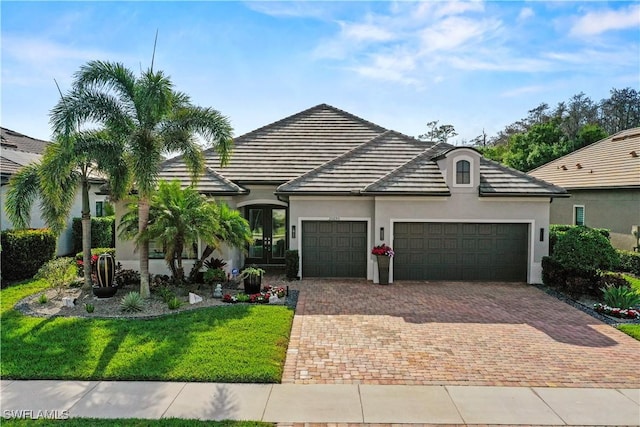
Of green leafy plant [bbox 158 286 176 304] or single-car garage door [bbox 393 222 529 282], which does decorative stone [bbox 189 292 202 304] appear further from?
single-car garage door [bbox 393 222 529 282]

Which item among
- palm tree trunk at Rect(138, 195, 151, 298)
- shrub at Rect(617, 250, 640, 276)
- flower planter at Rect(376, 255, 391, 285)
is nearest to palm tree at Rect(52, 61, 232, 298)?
palm tree trunk at Rect(138, 195, 151, 298)

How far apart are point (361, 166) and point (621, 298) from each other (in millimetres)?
9150

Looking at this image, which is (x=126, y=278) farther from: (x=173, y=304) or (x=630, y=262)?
(x=630, y=262)

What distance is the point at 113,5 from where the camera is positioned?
9.99m

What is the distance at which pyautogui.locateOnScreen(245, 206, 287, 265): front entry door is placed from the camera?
53.9 feet

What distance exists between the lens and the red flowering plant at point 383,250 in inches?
536

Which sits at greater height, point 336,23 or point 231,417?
point 336,23

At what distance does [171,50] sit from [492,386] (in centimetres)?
1138

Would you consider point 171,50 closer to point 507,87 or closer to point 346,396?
point 346,396

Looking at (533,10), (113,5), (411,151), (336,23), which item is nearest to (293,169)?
(411,151)

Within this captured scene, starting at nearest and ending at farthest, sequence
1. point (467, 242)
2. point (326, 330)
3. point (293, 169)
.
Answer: point (326, 330) → point (467, 242) → point (293, 169)

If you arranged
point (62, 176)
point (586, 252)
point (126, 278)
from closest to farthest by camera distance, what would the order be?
point (62, 176) < point (586, 252) < point (126, 278)

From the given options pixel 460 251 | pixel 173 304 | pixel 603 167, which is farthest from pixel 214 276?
pixel 603 167

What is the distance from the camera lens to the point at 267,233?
650 inches
